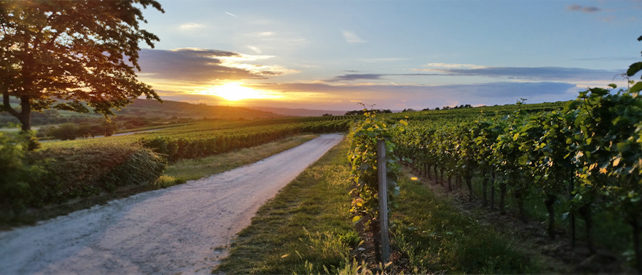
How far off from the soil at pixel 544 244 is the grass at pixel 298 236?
8.93ft

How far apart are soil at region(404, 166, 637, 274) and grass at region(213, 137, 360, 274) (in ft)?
8.93

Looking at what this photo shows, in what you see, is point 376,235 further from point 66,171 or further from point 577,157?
point 66,171

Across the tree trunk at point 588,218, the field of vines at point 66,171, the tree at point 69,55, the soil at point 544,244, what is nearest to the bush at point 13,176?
the field of vines at point 66,171

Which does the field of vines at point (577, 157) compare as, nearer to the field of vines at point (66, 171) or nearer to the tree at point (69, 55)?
the field of vines at point (66, 171)

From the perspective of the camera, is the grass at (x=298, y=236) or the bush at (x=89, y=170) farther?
the bush at (x=89, y=170)

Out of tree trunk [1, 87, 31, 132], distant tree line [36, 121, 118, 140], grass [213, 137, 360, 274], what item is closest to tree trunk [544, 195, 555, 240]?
grass [213, 137, 360, 274]

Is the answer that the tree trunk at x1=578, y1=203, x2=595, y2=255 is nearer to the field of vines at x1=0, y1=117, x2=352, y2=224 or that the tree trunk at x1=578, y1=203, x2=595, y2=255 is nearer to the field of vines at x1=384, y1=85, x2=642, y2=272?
the field of vines at x1=384, y1=85, x2=642, y2=272

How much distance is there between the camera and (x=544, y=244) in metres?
→ 5.50

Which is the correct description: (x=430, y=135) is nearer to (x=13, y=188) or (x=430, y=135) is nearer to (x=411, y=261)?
(x=411, y=261)

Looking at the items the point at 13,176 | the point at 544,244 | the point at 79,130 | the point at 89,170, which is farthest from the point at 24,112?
the point at 79,130

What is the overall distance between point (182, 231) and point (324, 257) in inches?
144

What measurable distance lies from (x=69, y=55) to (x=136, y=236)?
6.42 m

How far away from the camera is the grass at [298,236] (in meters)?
5.39

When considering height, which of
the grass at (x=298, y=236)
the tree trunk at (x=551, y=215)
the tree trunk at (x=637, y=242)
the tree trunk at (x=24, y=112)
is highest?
the tree trunk at (x=24, y=112)
